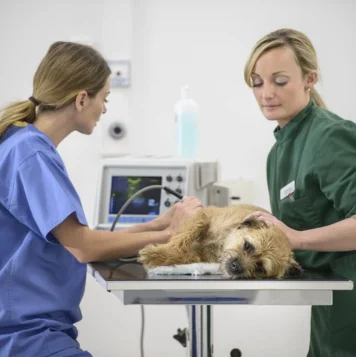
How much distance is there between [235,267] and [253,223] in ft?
0.56

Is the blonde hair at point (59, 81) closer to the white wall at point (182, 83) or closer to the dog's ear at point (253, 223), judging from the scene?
the dog's ear at point (253, 223)

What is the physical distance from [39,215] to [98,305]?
81.8 inches

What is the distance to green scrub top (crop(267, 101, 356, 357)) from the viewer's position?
1.83 metres

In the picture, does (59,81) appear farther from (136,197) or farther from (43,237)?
(136,197)

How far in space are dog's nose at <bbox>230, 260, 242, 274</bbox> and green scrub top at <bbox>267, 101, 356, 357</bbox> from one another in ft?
1.21

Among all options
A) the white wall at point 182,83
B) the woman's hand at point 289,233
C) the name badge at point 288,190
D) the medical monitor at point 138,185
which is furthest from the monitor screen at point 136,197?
the woman's hand at point 289,233

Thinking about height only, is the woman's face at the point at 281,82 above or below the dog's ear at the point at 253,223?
above

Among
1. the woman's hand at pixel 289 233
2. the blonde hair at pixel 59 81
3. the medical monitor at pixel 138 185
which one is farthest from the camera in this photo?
the medical monitor at pixel 138 185

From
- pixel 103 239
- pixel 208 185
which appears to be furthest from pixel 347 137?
pixel 208 185

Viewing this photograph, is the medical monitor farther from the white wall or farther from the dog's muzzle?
the dog's muzzle

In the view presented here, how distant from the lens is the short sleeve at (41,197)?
5.70 feet

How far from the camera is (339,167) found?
1.83m

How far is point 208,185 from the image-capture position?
3172 mm

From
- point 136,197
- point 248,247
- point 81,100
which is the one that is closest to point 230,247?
point 248,247
